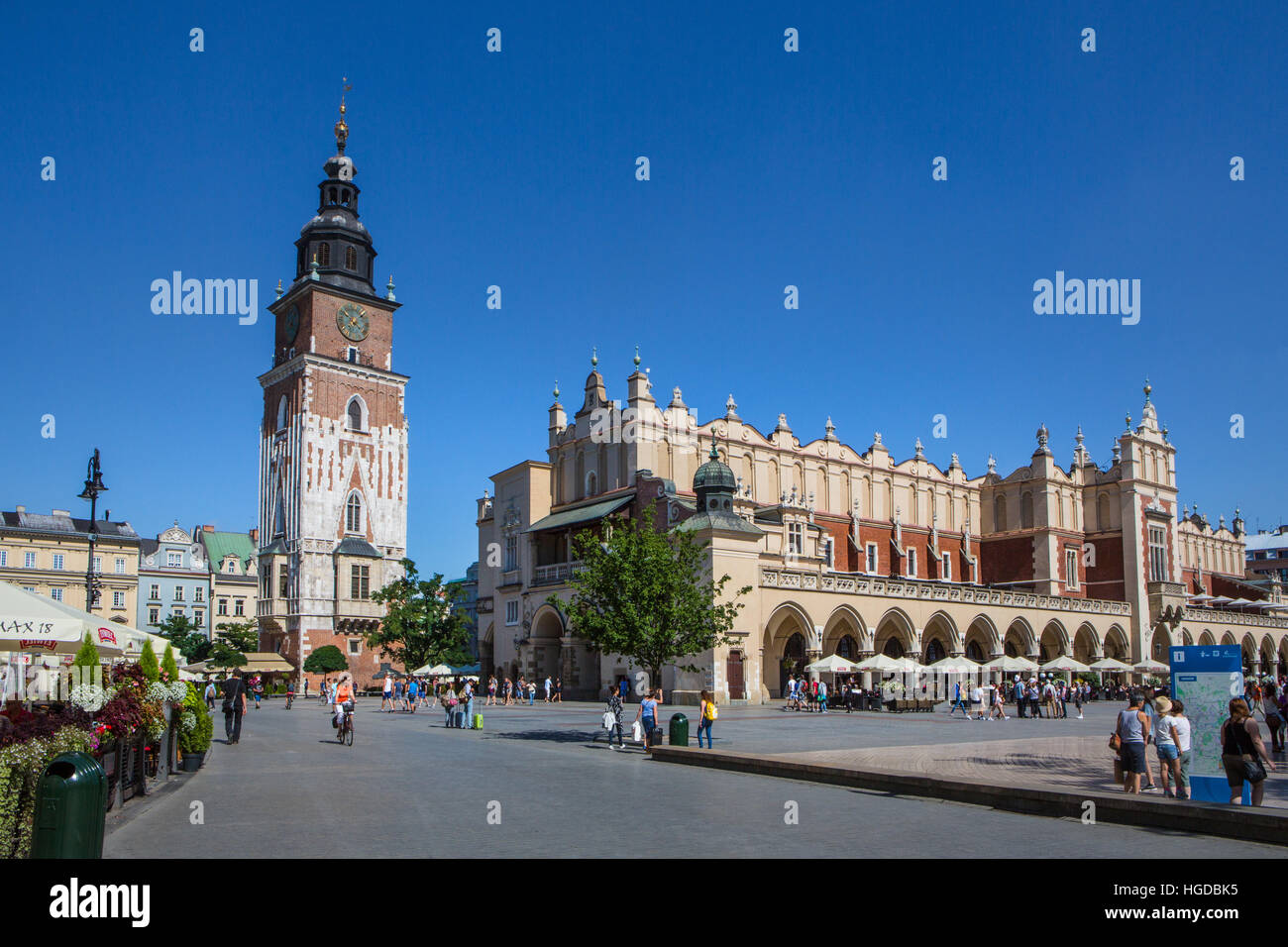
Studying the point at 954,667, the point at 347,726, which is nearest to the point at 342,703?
the point at 347,726

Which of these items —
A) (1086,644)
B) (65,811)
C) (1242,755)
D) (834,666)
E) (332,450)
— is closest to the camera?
(65,811)

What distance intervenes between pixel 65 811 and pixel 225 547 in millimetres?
93571

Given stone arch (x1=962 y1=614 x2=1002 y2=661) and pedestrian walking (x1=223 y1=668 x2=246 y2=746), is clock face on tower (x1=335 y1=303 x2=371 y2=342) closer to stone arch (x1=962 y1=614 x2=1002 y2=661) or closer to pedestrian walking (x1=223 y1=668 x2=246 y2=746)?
stone arch (x1=962 y1=614 x2=1002 y2=661)

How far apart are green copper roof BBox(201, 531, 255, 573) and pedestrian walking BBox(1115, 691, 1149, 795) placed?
87.3 meters

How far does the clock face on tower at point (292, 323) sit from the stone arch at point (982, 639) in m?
46.8


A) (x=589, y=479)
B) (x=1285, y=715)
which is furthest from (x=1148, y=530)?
(x=1285, y=715)

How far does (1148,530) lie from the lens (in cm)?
6544

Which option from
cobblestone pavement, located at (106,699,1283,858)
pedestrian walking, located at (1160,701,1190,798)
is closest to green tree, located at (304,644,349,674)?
cobblestone pavement, located at (106,699,1283,858)

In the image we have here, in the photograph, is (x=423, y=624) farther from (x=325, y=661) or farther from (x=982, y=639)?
(x=982, y=639)

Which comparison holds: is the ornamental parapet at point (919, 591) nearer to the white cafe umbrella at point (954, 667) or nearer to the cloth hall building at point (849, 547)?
the cloth hall building at point (849, 547)

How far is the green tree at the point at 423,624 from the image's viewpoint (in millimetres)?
62438

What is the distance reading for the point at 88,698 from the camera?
46.8ft
